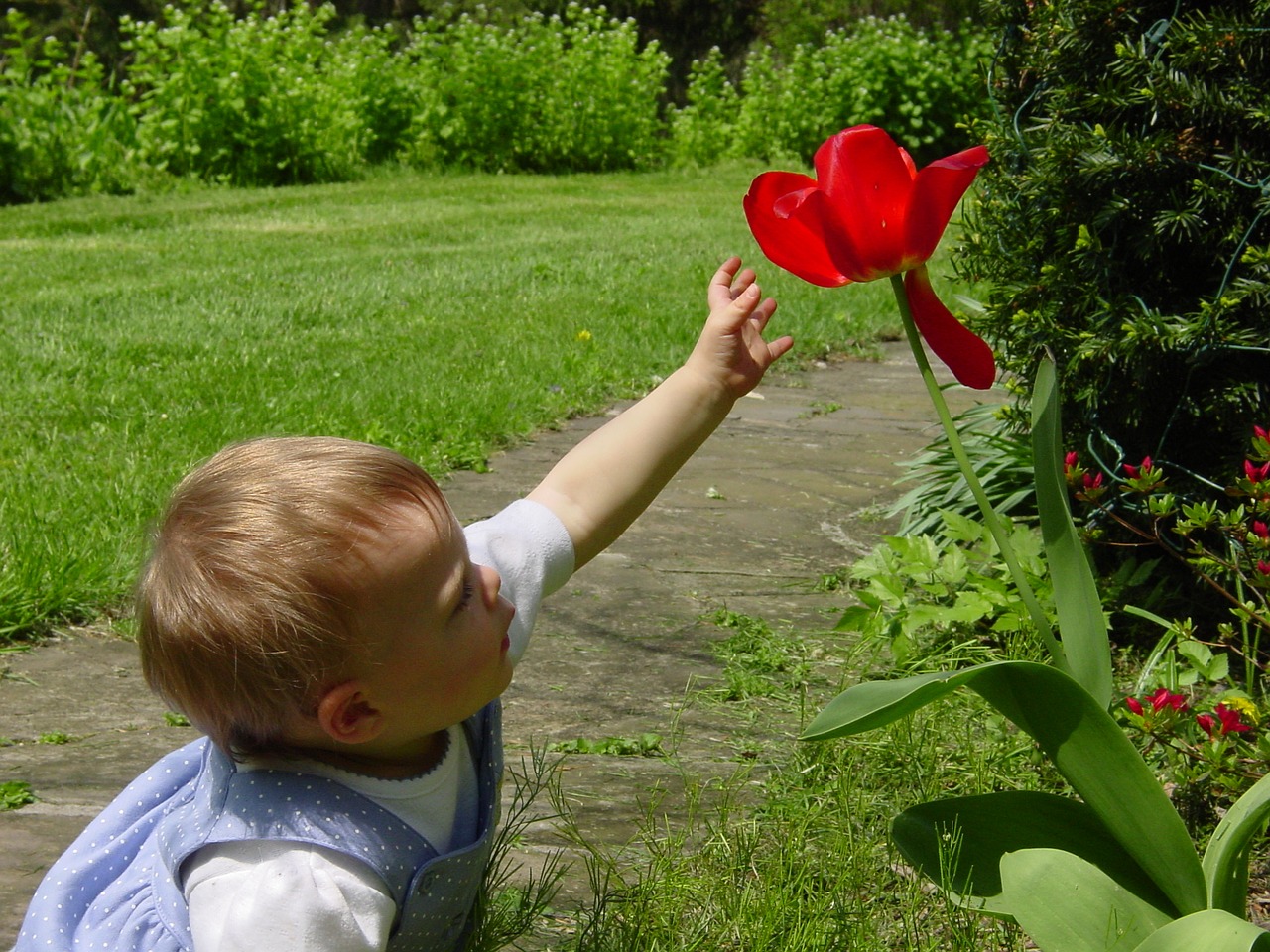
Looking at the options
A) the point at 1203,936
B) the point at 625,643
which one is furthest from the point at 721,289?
the point at 625,643

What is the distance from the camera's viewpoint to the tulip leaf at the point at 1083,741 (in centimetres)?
136

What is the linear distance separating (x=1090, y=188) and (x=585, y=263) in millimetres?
5473

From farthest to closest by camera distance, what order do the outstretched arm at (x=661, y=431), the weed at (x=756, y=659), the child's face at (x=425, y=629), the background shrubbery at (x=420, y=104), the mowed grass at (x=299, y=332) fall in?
the background shrubbery at (x=420, y=104), the mowed grass at (x=299, y=332), the weed at (x=756, y=659), the outstretched arm at (x=661, y=431), the child's face at (x=425, y=629)

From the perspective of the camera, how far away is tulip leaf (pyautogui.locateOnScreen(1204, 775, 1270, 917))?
137 cm

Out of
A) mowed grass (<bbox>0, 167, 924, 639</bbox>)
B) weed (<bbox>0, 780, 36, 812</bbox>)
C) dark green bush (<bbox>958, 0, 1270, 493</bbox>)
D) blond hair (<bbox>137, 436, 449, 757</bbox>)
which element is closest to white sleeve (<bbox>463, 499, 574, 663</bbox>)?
blond hair (<bbox>137, 436, 449, 757</bbox>)

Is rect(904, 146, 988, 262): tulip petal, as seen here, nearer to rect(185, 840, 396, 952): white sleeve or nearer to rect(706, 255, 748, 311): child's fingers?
rect(706, 255, 748, 311): child's fingers

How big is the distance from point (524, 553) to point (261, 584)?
483 millimetres

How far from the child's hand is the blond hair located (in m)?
0.53

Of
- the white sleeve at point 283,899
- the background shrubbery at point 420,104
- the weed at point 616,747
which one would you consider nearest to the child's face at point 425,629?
the white sleeve at point 283,899

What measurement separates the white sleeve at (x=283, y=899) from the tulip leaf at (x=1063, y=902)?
66cm

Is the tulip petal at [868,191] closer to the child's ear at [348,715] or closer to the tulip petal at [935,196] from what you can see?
the tulip petal at [935,196]

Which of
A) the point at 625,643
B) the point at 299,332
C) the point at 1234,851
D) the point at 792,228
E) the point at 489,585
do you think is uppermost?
the point at 792,228

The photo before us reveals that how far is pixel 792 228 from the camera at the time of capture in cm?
150

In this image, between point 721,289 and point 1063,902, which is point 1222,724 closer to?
point 1063,902
